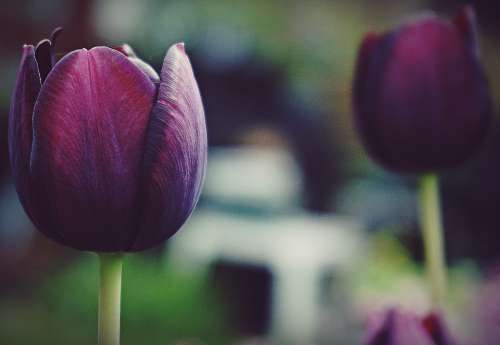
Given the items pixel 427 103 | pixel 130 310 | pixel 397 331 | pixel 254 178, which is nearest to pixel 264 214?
pixel 254 178

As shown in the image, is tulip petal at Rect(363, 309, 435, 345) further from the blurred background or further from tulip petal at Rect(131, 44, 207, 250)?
the blurred background

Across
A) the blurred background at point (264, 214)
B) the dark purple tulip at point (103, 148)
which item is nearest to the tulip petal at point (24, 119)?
the dark purple tulip at point (103, 148)

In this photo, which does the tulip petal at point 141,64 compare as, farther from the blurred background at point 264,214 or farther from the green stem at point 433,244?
the blurred background at point 264,214

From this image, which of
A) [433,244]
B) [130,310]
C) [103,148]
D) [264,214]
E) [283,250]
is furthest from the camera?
[264,214]

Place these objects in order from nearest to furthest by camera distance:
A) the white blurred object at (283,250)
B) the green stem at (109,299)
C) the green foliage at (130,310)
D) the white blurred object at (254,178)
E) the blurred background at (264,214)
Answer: the green stem at (109,299) → the green foliage at (130,310) → the blurred background at (264,214) → the white blurred object at (283,250) → the white blurred object at (254,178)

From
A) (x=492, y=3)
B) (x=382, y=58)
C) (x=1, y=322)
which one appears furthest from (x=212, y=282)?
→ (x=382, y=58)

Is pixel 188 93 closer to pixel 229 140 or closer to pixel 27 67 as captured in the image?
pixel 27 67

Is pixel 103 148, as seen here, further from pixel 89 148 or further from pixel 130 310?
pixel 130 310
